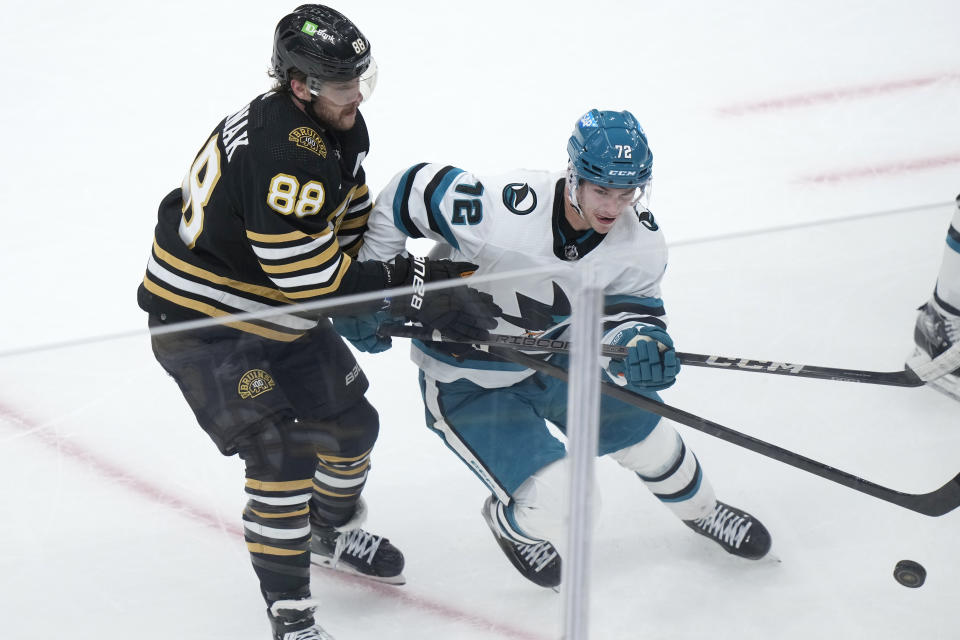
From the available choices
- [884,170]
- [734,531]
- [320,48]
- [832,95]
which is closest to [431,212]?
[320,48]

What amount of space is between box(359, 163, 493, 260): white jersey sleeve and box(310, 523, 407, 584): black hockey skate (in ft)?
1.77

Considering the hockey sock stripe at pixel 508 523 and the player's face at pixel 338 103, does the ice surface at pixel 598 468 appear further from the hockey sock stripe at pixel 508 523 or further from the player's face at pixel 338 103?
the player's face at pixel 338 103

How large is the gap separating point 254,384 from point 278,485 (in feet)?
0.86

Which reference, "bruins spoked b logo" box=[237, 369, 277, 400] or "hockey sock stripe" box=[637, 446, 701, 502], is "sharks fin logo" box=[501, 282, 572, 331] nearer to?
"bruins spoked b logo" box=[237, 369, 277, 400]

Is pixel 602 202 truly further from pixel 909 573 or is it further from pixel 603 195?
pixel 909 573

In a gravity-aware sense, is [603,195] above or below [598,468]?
above

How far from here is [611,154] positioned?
7.14 ft

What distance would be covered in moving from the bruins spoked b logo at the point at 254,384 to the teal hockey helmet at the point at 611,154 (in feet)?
2.29

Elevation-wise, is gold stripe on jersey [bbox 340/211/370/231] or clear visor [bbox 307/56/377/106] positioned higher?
clear visor [bbox 307/56/377/106]

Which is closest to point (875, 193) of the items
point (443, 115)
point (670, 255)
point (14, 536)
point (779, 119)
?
point (779, 119)

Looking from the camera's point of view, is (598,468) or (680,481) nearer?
(598,468)

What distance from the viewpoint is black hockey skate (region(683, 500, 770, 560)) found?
2383 millimetres

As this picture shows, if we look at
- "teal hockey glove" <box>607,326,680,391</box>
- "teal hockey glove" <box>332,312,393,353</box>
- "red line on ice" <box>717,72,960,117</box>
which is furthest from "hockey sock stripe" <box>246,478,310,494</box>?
"red line on ice" <box>717,72,960,117</box>

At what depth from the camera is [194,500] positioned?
196cm
